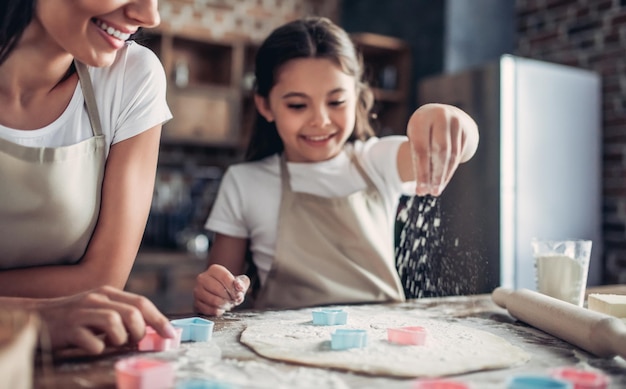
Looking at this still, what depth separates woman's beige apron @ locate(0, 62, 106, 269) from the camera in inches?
39.9

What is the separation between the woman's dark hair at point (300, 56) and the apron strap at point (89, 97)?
0.56 metres

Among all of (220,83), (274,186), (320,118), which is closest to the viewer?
(320,118)

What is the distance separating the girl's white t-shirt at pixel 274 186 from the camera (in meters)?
1.54

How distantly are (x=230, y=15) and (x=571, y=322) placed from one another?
3552 millimetres

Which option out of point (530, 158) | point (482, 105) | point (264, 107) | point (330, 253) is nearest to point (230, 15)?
point (482, 105)

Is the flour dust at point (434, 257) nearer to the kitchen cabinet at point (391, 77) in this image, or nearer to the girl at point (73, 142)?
the girl at point (73, 142)

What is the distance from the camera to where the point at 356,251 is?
1.52 m

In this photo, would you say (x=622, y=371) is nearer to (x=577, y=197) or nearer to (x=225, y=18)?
(x=577, y=197)

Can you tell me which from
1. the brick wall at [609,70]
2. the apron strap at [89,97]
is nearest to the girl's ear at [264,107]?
the apron strap at [89,97]

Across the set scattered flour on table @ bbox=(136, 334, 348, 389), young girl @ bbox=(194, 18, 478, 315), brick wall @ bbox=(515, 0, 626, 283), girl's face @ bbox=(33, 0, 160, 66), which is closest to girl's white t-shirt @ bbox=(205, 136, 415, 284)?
young girl @ bbox=(194, 18, 478, 315)

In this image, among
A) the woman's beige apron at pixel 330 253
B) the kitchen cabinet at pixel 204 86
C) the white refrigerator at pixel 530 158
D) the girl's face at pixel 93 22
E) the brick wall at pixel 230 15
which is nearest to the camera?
the girl's face at pixel 93 22

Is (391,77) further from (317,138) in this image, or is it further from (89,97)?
(89,97)

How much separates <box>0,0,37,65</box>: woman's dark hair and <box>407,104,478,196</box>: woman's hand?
2.27 ft

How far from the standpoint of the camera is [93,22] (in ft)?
3.22
